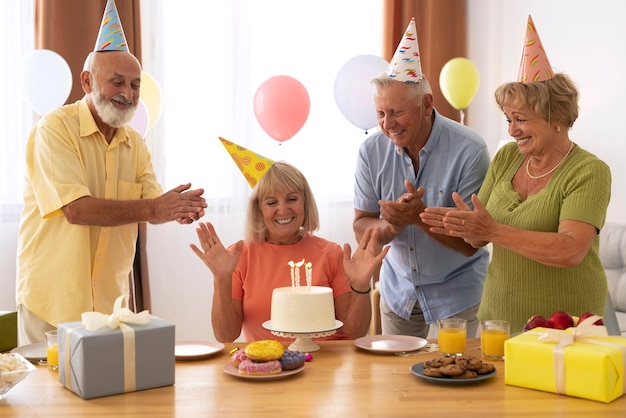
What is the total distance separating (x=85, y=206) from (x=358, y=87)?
7.14 feet

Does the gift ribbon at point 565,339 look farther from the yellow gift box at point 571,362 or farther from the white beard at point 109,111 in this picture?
the white beard at point 109,111

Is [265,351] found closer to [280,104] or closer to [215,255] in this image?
[215,255]

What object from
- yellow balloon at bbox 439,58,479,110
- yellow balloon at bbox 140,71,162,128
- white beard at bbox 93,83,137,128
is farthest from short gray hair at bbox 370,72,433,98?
yellow balloon at bbox 439,58,479,110

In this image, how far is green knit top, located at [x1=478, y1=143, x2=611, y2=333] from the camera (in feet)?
7.54

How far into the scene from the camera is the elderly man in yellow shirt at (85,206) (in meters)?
2.85

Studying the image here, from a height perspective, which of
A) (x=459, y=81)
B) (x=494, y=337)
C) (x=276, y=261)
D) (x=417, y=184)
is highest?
(x=459, y=81)

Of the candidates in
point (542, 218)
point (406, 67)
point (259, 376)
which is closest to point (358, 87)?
point (406, 67)

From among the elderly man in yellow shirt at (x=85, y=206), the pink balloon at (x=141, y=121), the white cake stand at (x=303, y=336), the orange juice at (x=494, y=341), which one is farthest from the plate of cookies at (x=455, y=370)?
the pink balloon at (x=141, y=121)

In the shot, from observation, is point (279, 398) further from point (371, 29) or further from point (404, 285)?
point (371, 29)

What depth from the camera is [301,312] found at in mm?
2211

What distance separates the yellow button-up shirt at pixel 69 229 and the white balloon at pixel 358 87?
1834mm

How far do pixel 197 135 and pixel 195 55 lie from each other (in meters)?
0.53

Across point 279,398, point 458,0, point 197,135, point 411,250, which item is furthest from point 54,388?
point 458,0

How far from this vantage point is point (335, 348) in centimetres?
236
